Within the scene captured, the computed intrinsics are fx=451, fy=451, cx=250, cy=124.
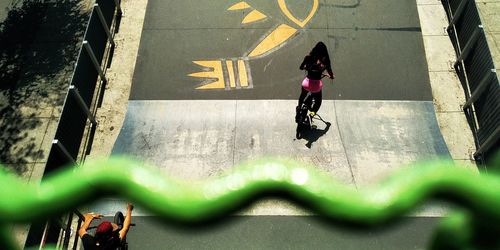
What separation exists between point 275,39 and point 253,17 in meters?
0.92

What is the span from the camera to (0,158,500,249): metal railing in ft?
3.23

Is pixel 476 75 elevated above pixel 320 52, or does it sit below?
below

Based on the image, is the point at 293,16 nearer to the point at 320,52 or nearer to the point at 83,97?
the point at 320,52

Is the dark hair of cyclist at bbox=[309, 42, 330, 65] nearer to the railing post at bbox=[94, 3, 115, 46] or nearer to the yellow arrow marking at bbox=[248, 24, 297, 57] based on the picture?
the yellow arrow marking at bbox=[248, 24, 297, 57]

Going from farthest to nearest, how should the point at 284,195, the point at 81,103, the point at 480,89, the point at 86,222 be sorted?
1. the point at 480,89
2. the point at 81,103
3. the point at 86,222
4. the point at 284,195

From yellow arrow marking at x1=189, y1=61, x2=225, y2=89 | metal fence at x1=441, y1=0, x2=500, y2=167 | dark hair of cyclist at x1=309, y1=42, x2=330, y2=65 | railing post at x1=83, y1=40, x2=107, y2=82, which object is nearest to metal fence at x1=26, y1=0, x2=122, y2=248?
railing post at x1=83, y1=40, x2=107, y2=82

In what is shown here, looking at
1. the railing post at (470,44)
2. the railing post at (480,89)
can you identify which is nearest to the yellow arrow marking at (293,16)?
the railing post at (470,44)

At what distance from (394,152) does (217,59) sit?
4343 millimetres

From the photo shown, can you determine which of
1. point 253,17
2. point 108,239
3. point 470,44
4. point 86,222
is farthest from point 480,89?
point 86,222

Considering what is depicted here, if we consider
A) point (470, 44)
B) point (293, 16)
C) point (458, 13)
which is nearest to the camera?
point (470, 44)

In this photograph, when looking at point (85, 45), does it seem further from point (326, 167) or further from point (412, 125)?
point (412, 125)

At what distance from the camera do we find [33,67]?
10.3m

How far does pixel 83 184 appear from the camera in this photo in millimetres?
1064

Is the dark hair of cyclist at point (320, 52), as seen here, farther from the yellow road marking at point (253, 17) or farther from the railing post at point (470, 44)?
the railing post at point (470, 44)
